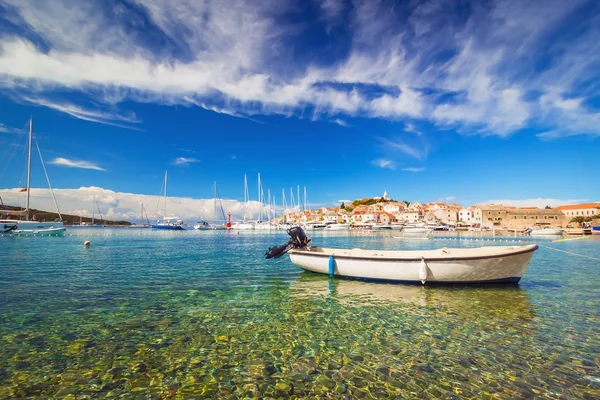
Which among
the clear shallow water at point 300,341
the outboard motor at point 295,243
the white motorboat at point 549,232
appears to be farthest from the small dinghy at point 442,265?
the white motorboat at point 549,232

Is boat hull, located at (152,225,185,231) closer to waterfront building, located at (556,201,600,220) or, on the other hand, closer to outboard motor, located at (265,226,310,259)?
outboard motor, located at (265,226,310,259)

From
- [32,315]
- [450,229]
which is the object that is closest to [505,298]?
[32,315]

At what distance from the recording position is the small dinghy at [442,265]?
14.0m

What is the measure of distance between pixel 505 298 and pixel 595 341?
474 centimetres

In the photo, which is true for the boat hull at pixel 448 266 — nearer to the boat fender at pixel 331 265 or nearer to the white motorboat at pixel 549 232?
the boat fender at pixel 331 265

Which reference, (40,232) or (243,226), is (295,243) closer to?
(40,232)

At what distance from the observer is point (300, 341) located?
7.89 meters

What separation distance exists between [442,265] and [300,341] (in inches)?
362

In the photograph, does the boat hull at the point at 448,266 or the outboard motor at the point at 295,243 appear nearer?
the boat hull at the point at 448,266

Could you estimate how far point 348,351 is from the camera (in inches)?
283

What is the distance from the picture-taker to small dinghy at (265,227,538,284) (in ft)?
46.0

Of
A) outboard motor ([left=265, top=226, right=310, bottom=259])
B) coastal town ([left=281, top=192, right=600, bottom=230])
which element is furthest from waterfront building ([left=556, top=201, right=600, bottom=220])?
outboard motor ([left=265, top=226, right=310, bottom=259])

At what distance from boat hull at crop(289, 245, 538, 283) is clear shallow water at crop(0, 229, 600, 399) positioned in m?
0.66

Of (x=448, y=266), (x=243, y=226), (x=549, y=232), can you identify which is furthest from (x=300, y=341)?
(x=243, y=226)
